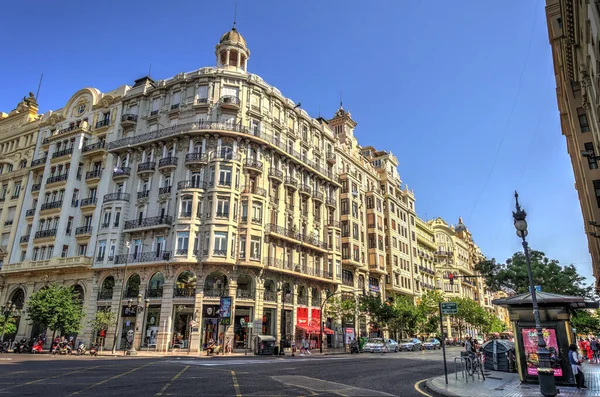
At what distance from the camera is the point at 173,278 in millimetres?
36188

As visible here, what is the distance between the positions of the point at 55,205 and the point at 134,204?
10991 millimetres

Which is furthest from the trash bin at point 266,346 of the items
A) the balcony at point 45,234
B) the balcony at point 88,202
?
the balcony at point 45,234

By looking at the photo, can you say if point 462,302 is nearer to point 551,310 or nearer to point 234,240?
point 234,240

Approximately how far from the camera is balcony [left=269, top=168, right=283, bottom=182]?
43406 millimetres

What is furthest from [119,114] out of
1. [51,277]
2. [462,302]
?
[462,302]

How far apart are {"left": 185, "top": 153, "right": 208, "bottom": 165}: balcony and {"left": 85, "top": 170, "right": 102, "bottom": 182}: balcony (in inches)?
478

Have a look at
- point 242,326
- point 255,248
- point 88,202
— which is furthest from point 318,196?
point 88,202

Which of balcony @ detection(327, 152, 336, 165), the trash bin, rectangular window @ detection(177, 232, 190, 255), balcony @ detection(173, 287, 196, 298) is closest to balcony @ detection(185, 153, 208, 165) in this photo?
rectangular window @ detection(177, 232, 190, 255)

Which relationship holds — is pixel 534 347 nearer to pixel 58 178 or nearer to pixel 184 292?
pixel 184 292

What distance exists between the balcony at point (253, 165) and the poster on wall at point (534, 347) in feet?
98.3

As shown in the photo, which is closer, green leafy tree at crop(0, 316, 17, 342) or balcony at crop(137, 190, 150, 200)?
green leafy tree at crop(0, 316, 17, 342)

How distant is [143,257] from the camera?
38.0 m

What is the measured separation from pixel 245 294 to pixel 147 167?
16.9m

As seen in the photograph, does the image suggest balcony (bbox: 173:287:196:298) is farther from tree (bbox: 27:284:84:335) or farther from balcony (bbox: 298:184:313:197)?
balcony (bbox: 298:184:313:197)
